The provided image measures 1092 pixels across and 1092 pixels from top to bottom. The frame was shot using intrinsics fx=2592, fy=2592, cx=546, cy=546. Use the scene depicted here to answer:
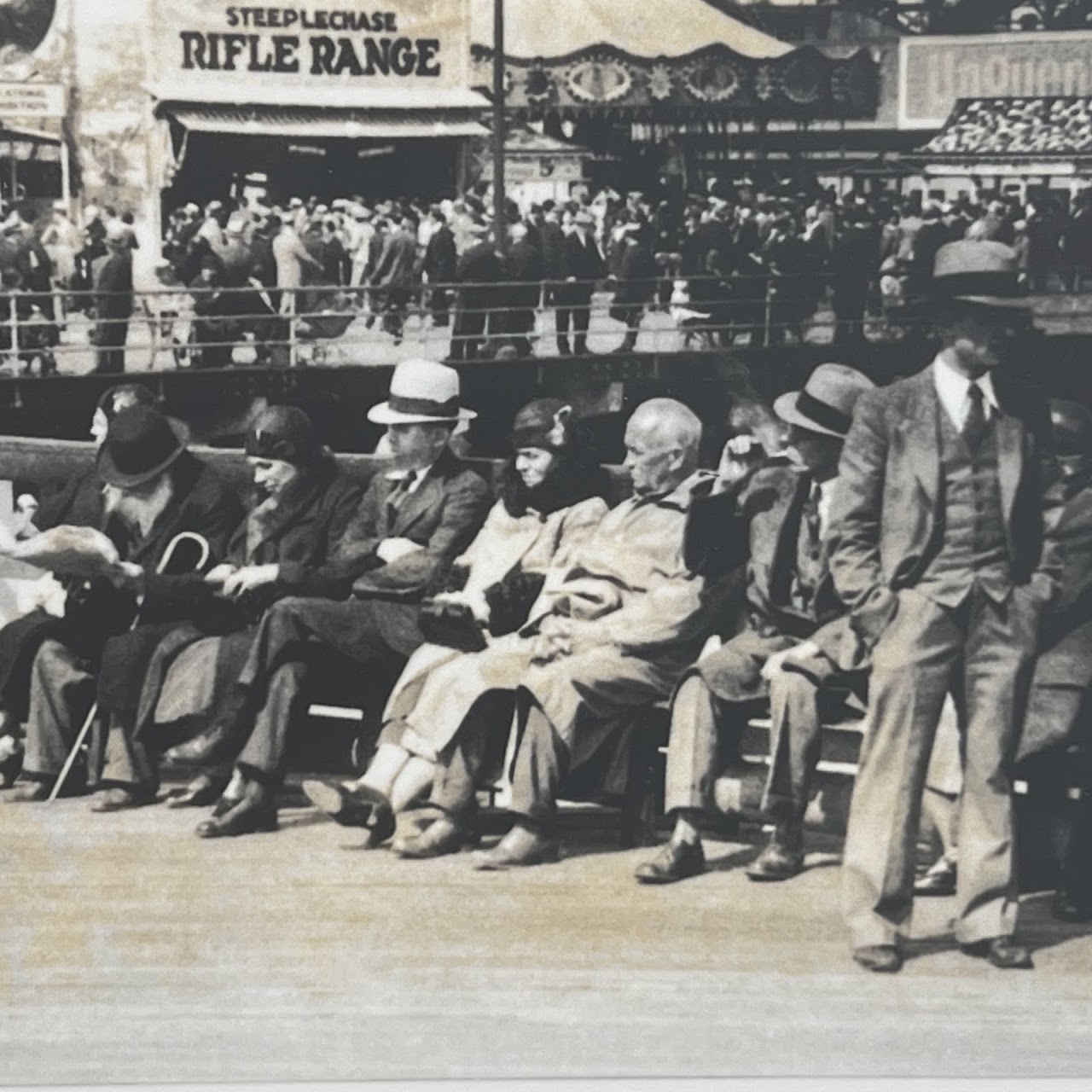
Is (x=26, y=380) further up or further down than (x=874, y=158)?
further down

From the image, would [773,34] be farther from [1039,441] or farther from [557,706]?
[557,706]

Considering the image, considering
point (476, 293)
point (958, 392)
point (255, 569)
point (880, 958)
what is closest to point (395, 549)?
point (255, 569)

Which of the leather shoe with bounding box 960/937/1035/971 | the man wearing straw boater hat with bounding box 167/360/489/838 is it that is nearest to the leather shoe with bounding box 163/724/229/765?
the man wearing straw boater hat with bounding box 167/360/489/838

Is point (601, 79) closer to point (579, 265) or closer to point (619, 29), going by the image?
point (619, 29)

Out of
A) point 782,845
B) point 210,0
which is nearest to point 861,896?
point 782,845

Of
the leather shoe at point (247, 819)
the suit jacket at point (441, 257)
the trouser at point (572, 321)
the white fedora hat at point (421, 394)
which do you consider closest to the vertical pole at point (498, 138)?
the suit jacket at point (441, 257)

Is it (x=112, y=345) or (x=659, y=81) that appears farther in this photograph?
(x=112, y=345)

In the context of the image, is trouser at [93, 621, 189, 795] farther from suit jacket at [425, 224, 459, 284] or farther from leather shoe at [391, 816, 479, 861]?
suit jacket at [425, 224, 459, 284]
